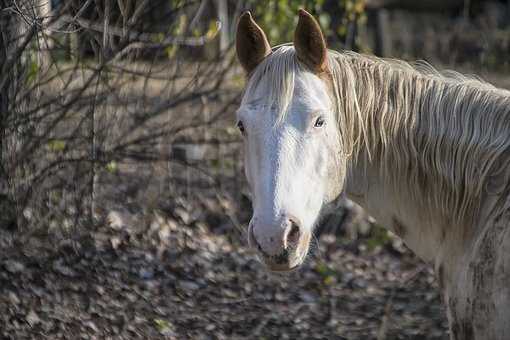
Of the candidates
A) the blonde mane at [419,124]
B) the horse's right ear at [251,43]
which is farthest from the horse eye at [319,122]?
the horse's right ear at [251,43]

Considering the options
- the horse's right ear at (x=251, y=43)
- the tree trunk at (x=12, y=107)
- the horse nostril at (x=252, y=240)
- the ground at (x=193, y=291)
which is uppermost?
the horse's right ear at (x=251, y=43)

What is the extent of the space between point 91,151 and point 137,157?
345mm

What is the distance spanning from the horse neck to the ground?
1.50m

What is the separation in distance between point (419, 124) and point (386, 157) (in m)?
0.18

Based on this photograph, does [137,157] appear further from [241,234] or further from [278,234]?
[278,234]

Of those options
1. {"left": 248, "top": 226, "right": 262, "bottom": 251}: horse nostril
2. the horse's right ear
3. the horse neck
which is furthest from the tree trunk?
{"left": 248, "top": 226, "right": 262, "bottom": 251}: horse nostril

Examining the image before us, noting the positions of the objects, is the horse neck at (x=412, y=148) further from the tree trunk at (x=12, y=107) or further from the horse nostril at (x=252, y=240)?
the tree trunk at (x=12, y=107)

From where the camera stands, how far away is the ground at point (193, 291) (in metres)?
4.85

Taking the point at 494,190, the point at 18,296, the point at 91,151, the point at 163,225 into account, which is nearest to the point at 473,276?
the point at 494,190

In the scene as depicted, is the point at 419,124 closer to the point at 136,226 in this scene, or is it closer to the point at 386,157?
the point at 386,157

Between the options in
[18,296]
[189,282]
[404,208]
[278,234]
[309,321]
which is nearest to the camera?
[278,234]

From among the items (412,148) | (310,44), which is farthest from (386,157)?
(310,44)

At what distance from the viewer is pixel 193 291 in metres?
5.59

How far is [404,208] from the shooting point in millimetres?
3490
